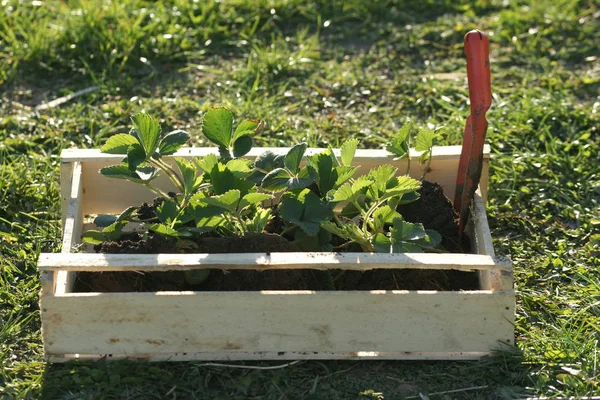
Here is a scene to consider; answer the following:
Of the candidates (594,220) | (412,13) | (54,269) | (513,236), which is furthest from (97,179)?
(412,13)

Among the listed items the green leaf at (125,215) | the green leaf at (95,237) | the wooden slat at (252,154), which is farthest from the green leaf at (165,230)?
Result: the wooden slat at (252,154)

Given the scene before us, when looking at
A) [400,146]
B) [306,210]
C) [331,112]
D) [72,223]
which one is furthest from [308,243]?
[331,112]

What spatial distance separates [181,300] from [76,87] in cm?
212

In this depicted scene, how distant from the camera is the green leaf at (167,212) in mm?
2916

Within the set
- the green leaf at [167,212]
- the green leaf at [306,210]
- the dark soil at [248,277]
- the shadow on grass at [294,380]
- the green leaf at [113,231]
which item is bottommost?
the shadow on grass at [294,380]

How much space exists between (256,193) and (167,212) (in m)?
0.28

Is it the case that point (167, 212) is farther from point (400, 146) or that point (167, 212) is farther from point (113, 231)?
point (400, 146)

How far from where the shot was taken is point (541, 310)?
127 inches

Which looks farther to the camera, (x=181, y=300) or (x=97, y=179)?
(x=97, y=179)

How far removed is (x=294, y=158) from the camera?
289cm

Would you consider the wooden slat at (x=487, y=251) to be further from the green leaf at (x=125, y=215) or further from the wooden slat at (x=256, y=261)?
the green leaf at (x=125, y=215)

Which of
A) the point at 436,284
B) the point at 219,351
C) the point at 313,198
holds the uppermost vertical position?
the point at 313,198

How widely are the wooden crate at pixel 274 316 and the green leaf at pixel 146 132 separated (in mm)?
323

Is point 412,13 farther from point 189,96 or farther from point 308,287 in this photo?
point 308,287
